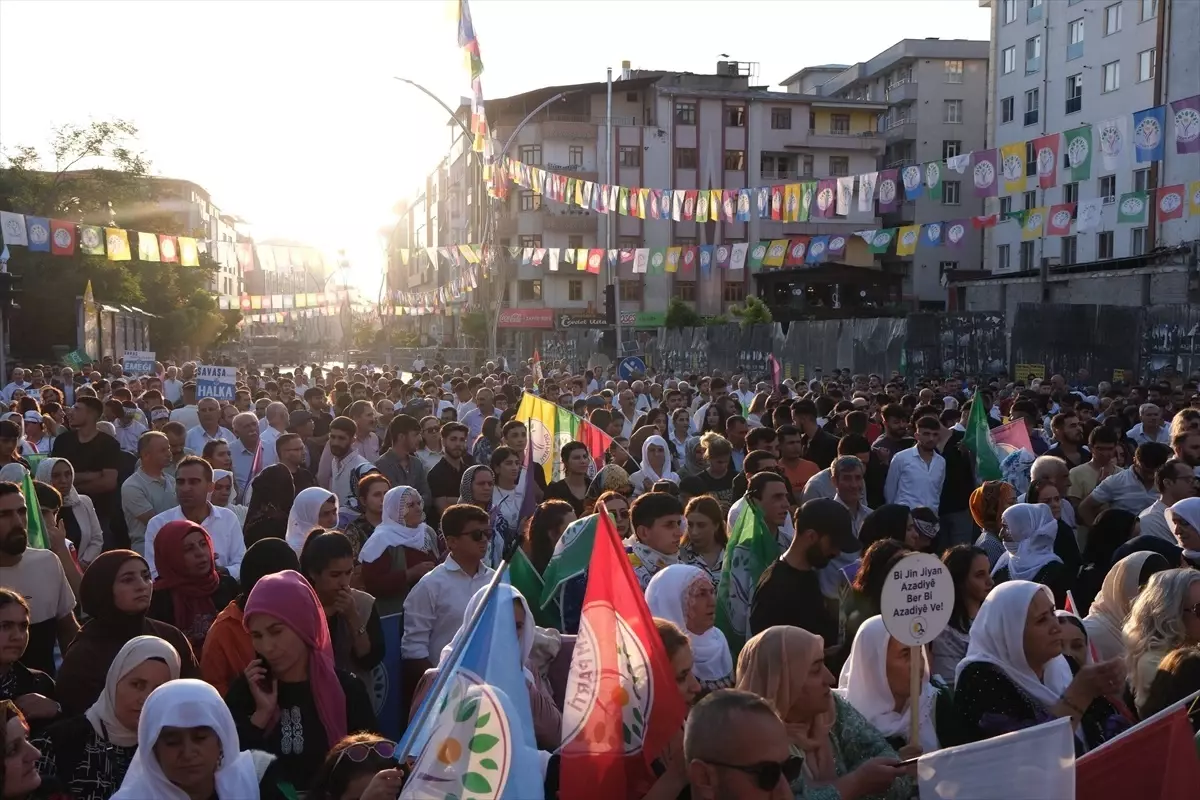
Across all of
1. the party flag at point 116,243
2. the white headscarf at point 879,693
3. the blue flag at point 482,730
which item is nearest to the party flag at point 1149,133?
the white headscarf at point 879,693

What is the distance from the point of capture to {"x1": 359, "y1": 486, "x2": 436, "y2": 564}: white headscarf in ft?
22.4

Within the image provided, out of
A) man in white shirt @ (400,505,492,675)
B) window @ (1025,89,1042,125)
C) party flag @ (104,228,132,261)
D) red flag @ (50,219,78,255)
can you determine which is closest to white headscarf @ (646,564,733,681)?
man in white shirt @ (400,505,492,675)

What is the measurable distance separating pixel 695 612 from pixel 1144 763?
185 cm

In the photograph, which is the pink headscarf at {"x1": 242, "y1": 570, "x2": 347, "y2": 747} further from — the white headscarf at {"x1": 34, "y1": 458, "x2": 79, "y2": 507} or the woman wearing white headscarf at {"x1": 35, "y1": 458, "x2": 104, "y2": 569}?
the white headscarf at {"x1": 34, "y1": 458, "x2": 79, "y2": 507}

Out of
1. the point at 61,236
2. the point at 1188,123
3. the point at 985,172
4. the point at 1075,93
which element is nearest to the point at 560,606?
the point at 1188,123

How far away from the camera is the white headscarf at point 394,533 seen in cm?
683

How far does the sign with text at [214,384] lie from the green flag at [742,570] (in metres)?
10.6

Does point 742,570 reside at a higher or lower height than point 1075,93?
lower

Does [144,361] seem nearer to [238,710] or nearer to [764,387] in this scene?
[764,387]

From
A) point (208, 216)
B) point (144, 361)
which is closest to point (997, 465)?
point (144, 361)

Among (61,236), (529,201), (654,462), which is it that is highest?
(529,201)

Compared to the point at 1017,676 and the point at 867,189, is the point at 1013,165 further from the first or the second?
the point at 1017,676

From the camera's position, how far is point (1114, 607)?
208 inches

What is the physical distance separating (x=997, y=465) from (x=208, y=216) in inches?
4504
